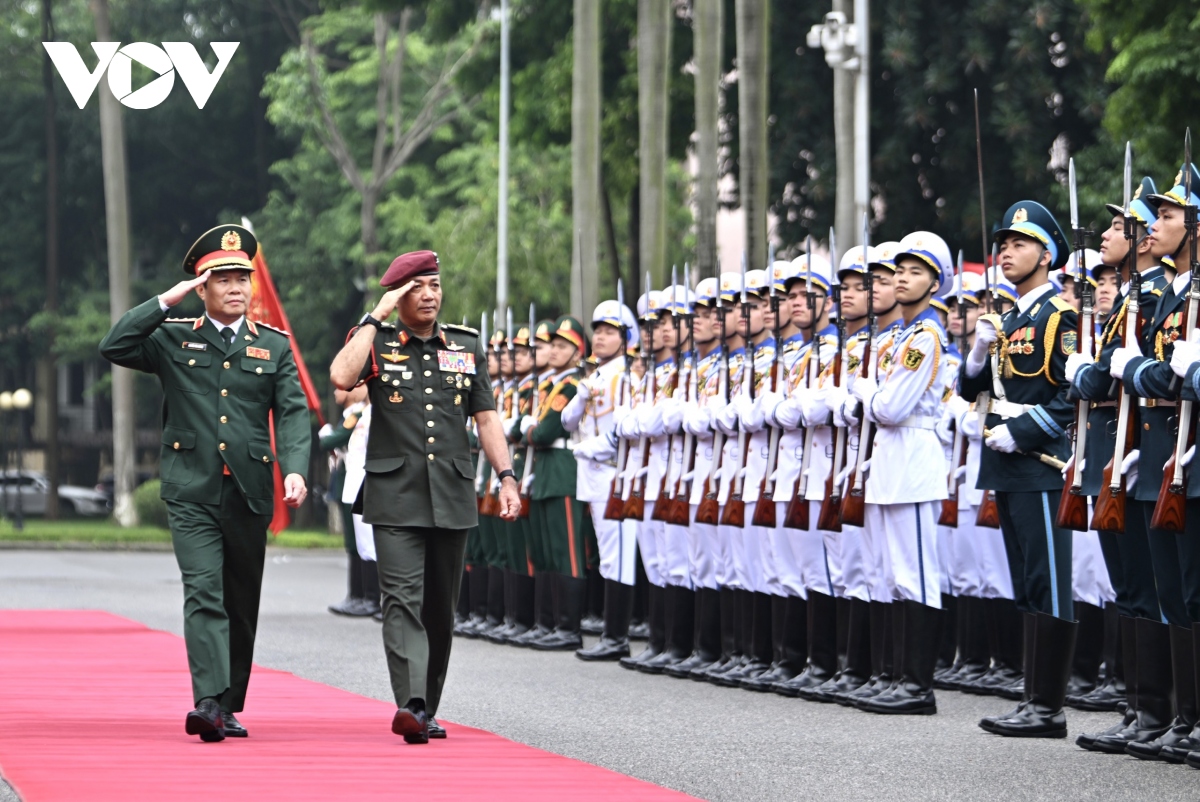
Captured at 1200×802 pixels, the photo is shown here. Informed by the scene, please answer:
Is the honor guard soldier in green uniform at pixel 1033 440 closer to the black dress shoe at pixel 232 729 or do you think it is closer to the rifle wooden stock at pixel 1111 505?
the rifle wooden stock at pixel 1111 505

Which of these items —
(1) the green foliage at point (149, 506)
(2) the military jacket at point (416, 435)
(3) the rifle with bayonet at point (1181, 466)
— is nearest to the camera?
(3) the rifle with bayonet at point (1181, 466)

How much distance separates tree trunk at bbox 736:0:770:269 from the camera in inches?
849

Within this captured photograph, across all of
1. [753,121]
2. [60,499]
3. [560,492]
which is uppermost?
[753,121]

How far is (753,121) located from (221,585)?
14132 mm

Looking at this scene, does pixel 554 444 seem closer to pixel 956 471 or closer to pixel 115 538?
pixel 956 471

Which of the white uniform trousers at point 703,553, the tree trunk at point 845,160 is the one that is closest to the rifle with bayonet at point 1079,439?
the white uniform trousers at point 703,553

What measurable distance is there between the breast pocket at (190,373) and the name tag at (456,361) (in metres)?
0.94

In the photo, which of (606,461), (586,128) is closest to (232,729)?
(606,461)

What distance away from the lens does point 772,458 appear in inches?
454

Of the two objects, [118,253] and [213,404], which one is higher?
[118,253]

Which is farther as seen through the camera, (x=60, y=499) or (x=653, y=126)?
(x=60, y=499)

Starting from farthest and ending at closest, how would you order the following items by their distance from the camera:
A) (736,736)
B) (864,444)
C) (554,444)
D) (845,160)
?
(845,160) < (554,444) < (864,444) < (736,736)

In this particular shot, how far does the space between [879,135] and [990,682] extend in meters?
18.8

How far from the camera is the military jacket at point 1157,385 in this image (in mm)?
8109
